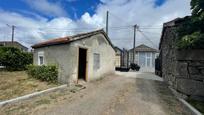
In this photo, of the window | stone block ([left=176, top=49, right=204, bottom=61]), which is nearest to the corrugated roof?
the window

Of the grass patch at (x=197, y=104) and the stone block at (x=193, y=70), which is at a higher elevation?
the stone block at (x=193, y=70)

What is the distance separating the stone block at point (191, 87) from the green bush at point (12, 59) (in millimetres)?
16317

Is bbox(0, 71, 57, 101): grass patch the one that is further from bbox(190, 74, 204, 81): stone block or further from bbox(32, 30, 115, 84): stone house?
bbox(190, 74, 204, 81): stone block

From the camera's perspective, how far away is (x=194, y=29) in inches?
315

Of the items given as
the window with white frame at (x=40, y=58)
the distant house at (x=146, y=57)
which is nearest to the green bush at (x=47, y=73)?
the window with white frame at (x=40, y=58)

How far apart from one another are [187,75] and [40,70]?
904 centimetres

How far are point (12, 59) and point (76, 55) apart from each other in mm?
10453

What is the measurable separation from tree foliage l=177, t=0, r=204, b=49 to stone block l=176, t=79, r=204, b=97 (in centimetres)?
163

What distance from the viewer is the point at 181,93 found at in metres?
7.89

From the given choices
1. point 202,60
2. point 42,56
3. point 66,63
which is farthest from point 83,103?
point 42,56

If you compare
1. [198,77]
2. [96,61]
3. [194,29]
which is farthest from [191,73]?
[96,61]

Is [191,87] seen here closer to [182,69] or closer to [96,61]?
[182,69]

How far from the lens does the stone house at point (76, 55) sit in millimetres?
10070

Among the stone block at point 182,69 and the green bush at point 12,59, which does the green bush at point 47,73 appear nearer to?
the stone block at point 182,69
